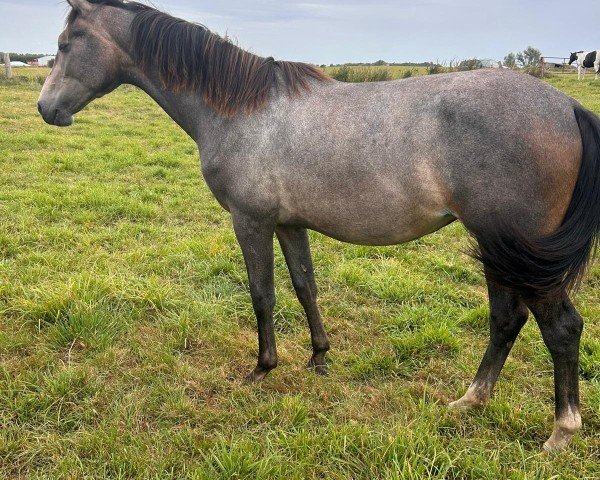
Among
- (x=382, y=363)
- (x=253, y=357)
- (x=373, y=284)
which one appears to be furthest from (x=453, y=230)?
(x=253, y=357)

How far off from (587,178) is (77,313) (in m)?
3.46

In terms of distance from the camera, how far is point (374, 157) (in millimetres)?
2496

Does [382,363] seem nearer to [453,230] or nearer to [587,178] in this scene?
[587,178]

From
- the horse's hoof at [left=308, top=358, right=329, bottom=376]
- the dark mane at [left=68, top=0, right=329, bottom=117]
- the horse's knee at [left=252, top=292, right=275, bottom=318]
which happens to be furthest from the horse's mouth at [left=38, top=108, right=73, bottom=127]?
the horse's hoof at [left=308, top=358, right=329, bottom=376]

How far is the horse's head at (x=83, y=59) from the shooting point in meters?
3.05

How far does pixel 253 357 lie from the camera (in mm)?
3566

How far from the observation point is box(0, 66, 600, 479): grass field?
2500 mm

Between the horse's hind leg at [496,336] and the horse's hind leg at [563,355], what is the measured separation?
249 millimetres

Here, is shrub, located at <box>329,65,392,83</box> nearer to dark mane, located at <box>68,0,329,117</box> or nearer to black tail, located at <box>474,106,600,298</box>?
dark mane, located at <box>68,0,329,117</box>

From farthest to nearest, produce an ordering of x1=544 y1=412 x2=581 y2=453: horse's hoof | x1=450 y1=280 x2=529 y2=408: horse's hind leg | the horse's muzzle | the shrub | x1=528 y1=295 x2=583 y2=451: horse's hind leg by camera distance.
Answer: the shrub
the horse's muzzle
x1=450 y1=280 x2=529 y2=408: horse's hind leg
x1=544 y1=412 x2=581 y2=453: horse's hoof
x1=528 y1=295 x2=583 y2=451: horse's hind leg

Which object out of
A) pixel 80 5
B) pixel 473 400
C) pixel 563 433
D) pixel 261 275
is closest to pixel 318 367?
pixel 261 275

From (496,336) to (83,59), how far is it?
3107 millimetres

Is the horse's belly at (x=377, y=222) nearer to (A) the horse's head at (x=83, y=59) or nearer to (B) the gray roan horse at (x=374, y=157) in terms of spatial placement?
(B) the gray roan horse at (x=374, y=157)

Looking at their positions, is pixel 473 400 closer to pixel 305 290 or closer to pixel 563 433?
pixel 563 433
